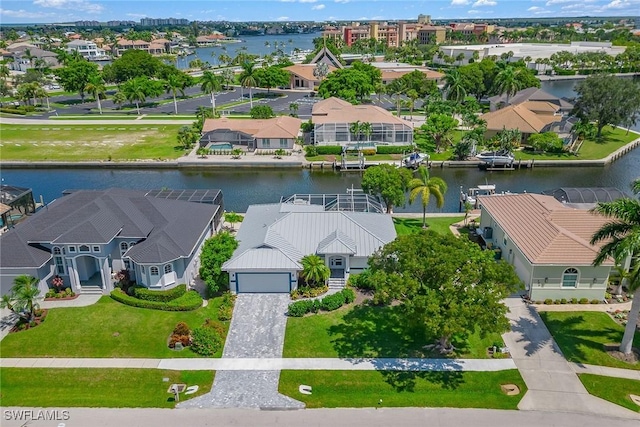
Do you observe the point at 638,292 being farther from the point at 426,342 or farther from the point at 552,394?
the point at 426,342

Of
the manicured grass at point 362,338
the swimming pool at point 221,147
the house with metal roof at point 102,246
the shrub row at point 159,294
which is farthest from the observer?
the swimming pool at point 221,147

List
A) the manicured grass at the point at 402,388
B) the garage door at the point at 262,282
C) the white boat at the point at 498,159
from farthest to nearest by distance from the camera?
the white boat at the point at 498,159, the garage door at the point at 262,282, the manicured grass at the point at 402,388

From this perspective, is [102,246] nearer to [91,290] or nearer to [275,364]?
[91,290]

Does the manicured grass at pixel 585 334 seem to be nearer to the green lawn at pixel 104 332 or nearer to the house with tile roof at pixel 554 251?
the house with tile roof at pixel 554 251

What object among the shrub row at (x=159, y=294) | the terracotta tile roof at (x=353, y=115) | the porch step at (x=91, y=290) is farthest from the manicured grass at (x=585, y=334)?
the terracotta tile roof at (x=353, y=115)

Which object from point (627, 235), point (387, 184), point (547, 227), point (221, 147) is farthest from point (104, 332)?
point (221, 147)

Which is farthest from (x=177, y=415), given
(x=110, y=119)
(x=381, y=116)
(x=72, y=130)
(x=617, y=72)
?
(x=617, y=72)

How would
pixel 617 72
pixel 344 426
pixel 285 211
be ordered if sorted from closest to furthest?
1. pixel 344 426
2. pixel 285 211
3. pixel 617 72
